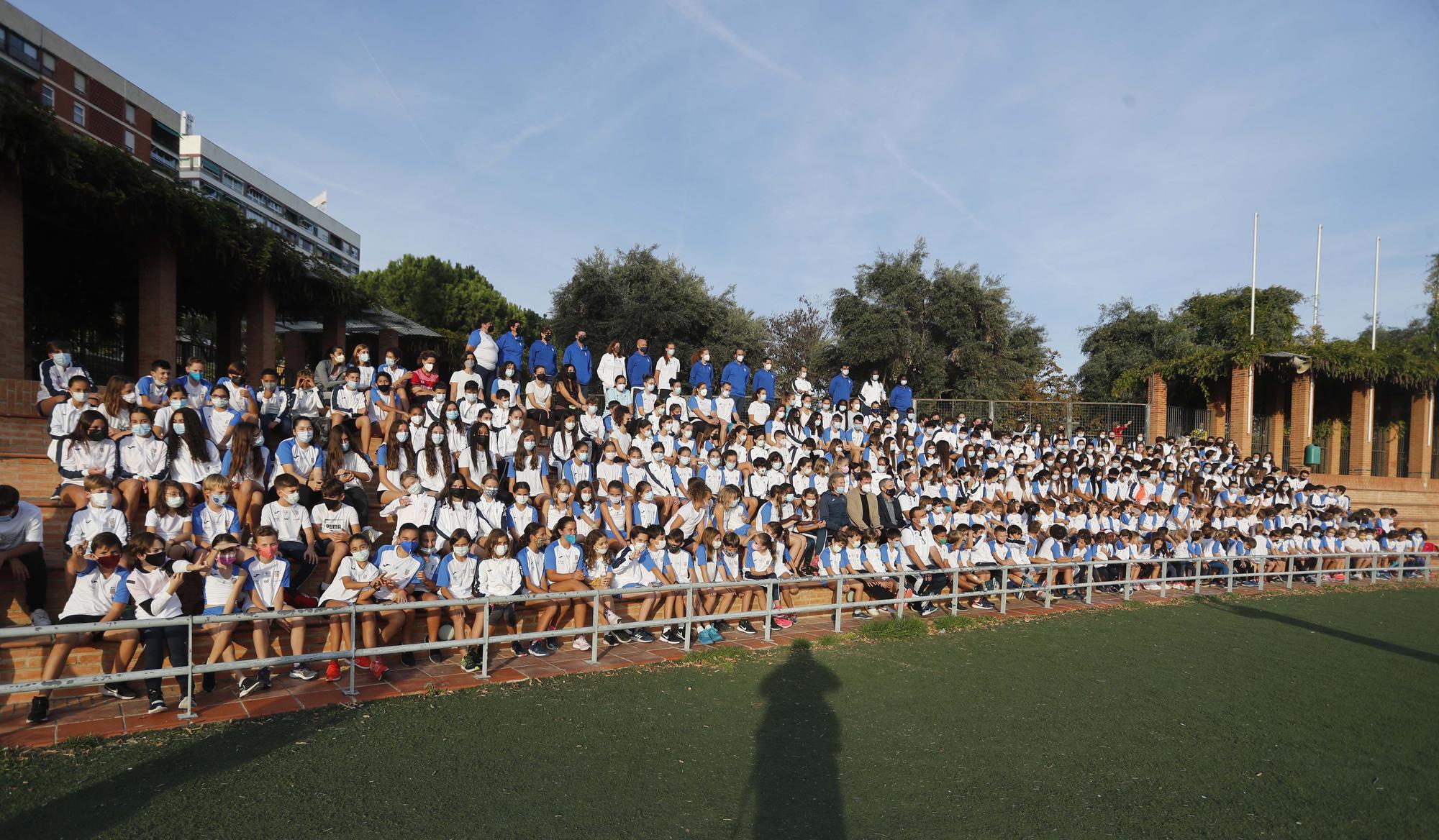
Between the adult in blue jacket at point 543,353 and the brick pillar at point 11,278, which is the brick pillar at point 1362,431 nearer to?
the adult in blue jacket at point 543,353

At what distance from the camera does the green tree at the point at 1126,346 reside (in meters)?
35.2

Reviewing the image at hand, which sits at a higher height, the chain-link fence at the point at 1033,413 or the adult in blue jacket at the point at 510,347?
the adult in blue jacket at the point at 510,347

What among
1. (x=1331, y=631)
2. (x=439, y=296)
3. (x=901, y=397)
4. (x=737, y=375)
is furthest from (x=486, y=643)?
(x=439, y=296)

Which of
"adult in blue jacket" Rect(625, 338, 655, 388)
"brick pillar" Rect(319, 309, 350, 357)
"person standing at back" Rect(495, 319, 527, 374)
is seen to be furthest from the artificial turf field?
"brick pillar" Rect(319, 309, 350, 357)

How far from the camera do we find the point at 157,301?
16.1m

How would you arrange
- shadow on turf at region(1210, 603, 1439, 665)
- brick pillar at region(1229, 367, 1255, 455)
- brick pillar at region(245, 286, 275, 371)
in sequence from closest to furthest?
shadow on turf at region(1210, 603, 1439, 665), brick pillar at region(245, 286, 275, 371), brick pillar at region(1229, 367, 1255, 455)

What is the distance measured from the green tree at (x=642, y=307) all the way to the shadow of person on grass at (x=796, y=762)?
72.0ft

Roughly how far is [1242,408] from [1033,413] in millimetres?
8033

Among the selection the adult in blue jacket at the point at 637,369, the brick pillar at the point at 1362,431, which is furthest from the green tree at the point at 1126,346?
the adult in blue jacket at the point at 637,369

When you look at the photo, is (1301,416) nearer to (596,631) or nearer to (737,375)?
(737,375)

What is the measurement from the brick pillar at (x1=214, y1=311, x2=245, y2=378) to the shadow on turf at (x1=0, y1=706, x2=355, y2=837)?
18.0m

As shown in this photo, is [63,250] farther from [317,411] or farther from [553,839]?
[553,839]

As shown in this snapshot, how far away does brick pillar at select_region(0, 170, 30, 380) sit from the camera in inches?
474

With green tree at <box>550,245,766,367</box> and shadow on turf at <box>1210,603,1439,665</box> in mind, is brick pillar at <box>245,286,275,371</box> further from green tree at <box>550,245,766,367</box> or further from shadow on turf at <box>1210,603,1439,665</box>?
shadow on turf at <box>1210,603,1439,665</box>
